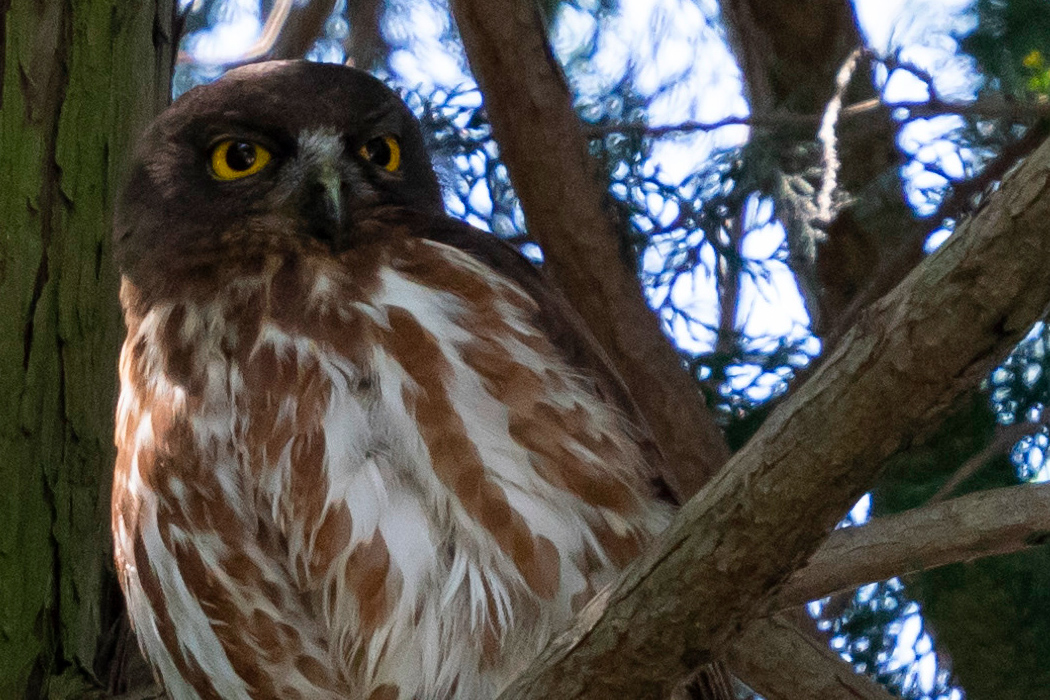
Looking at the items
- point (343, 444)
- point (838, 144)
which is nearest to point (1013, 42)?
point (838, 144)

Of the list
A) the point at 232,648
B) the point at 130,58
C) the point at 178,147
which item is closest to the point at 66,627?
the point at 232,648

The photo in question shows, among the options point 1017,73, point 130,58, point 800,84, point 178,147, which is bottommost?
point 178,147

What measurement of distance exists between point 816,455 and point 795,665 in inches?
49.6

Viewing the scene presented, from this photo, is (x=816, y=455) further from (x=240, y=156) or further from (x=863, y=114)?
(x=863, y=114)

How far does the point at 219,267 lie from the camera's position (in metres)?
3.58

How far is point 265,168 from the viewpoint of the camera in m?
3.62

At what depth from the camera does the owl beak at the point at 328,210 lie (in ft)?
11.2

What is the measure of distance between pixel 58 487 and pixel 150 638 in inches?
25.3

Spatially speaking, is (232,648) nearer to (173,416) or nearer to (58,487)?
(173,416)

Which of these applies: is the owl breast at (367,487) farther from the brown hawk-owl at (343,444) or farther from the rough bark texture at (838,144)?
the rough bark texture at (838,144)

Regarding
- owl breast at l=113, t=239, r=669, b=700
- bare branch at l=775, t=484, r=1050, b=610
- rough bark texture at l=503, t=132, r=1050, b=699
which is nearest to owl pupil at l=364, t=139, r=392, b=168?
owl breast at l=113, t=239, r=669, b=700

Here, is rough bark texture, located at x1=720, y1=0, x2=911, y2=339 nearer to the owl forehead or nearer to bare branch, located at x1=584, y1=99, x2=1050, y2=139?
bare branch, located at x1=584, y1=99, x2=1050, y2=139

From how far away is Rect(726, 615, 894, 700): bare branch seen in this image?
3328 mm

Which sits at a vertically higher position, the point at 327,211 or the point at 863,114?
the point at 863,114
